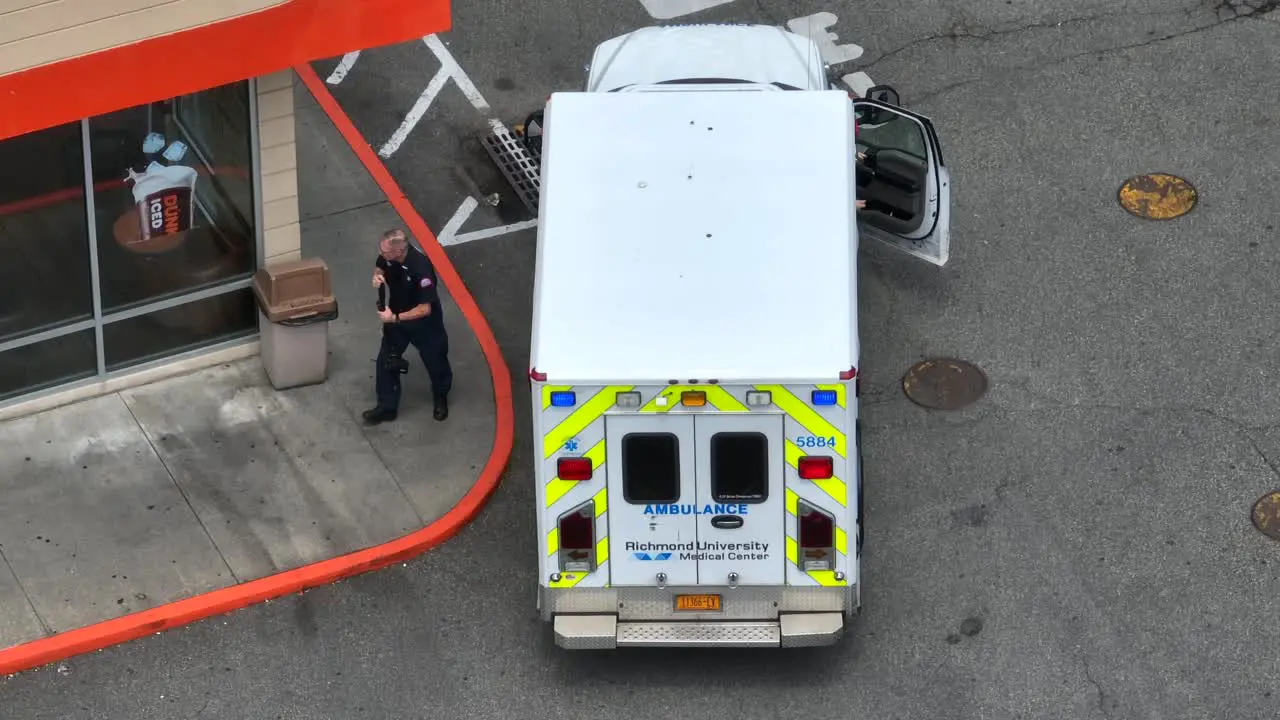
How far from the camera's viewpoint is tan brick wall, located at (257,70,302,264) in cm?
1418

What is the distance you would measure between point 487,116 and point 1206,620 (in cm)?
803

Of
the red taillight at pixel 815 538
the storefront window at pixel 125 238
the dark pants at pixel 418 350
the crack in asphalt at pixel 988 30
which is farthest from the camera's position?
the crack in asphalt at pixel 988 30

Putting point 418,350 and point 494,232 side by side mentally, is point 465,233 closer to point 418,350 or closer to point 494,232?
point 494,232

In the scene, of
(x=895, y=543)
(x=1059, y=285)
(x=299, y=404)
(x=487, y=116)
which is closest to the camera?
(x=895, y=543)

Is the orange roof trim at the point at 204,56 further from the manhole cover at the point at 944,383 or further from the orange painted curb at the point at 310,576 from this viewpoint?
the manhole cover at the point at 944,383

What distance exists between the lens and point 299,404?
15133mm

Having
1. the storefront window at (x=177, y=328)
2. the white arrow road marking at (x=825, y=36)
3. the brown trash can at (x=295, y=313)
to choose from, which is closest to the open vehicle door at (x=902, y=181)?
the white arrow road marking at (x=825, y=36)

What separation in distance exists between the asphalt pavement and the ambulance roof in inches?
94.0

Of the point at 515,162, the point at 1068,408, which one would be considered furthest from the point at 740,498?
the point at 515,162

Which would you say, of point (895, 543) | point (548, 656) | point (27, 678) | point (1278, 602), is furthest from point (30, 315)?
point (1278, 602)

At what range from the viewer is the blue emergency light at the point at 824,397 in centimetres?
1195

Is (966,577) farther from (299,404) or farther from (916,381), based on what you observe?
(299,404)

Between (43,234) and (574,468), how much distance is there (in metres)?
4.52

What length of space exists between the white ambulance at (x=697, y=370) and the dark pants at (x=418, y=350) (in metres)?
1.87
